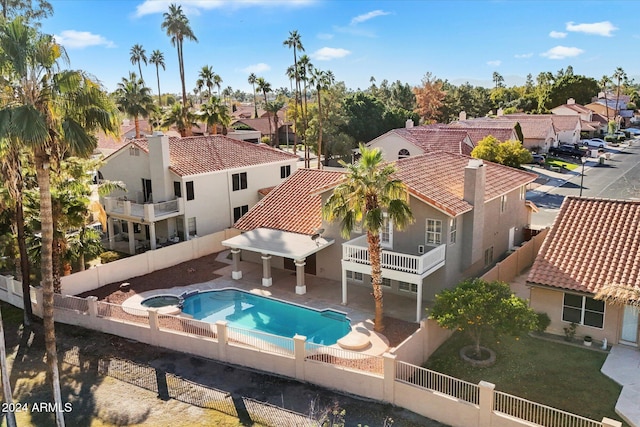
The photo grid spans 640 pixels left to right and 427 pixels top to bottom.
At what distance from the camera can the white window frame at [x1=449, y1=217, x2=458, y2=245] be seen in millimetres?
25094

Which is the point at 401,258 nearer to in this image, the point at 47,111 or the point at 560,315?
the point at 560,315

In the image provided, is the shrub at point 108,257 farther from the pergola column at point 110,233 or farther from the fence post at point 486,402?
the fence post at point 486,402

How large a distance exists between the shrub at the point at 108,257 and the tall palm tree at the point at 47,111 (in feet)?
53.8

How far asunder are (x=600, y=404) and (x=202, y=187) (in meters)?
26.6

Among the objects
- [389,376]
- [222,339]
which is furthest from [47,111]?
[389,376]

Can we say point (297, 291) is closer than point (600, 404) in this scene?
No

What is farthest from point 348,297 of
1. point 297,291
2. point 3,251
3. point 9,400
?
point 3,251

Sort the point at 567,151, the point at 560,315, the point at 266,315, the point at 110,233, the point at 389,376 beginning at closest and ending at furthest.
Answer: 1. the point at 389,376
2. the point at 560,315
3. the point at 266,315
4. the point at 110,233
5. the point at 567,151

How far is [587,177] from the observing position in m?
60.2

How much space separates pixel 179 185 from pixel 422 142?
30422mm

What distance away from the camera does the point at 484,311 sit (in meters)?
19.3

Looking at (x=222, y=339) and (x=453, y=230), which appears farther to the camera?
(x=453, y=230)

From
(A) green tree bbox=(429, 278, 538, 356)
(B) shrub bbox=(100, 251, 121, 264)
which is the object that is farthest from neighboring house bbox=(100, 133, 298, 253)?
(A) green tree bbox=(429, 278, 538, 356)

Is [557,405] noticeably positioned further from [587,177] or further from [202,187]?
[587,177]
